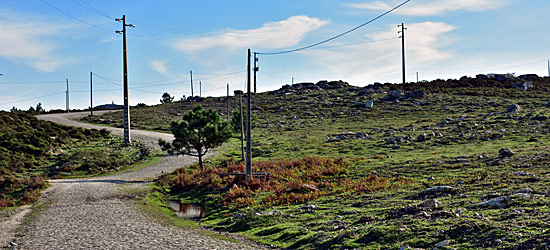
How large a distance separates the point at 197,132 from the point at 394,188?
23.0 m

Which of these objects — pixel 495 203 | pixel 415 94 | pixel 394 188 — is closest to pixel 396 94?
pixel 415 94

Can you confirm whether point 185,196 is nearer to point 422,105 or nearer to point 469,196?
point 469,196

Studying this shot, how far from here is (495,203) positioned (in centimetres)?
1672

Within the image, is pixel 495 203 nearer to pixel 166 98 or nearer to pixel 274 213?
pixel 274 213

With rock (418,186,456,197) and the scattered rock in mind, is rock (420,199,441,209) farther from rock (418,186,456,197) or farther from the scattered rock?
the scattered rock

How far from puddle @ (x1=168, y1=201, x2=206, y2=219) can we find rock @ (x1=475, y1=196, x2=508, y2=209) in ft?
52.4

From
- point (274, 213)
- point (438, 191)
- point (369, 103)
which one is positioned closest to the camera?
point (438, 191)

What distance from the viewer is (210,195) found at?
104 ft

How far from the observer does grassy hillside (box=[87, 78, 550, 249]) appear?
14812 millimetres

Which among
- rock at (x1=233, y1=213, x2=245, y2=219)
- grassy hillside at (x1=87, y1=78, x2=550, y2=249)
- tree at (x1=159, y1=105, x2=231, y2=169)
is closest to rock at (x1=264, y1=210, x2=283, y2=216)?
grassy hillside at (x1=87, y1=78, x2=550, y2=249)

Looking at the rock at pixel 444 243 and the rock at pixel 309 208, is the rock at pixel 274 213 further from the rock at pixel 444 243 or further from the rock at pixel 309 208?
the rock at pixel 444 243

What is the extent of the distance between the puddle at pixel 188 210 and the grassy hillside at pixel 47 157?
10.2 m

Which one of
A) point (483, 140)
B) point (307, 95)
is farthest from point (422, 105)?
point (483, 140)

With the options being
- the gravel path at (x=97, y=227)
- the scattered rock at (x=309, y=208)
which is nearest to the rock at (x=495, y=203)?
the scattered rock at (x=309, y=208)
